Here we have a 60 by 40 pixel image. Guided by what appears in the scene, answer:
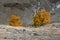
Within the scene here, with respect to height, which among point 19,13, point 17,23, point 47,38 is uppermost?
point 47,38

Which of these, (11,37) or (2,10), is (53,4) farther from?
(11,37)

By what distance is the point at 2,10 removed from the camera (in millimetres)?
87062

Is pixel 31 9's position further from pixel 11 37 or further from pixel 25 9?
pixel 11 37

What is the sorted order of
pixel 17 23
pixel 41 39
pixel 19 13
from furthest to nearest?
pixel 19 13
pixel 17 23
pixel 41 39

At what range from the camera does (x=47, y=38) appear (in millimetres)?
13320

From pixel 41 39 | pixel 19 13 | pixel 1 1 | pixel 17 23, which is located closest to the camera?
pixel 41 39

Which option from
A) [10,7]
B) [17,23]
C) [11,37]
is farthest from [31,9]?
[11,37]

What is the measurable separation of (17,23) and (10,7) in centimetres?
4444

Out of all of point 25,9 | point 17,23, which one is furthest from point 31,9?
point 17,23

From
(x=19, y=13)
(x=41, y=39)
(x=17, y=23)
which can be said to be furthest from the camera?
(x=19, y=13)

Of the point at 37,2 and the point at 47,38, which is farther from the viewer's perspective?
the point at 37,2

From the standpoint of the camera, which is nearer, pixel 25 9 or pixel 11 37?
pixel 11 37

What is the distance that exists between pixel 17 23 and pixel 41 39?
3434cm

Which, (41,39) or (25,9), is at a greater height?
(41,39)
